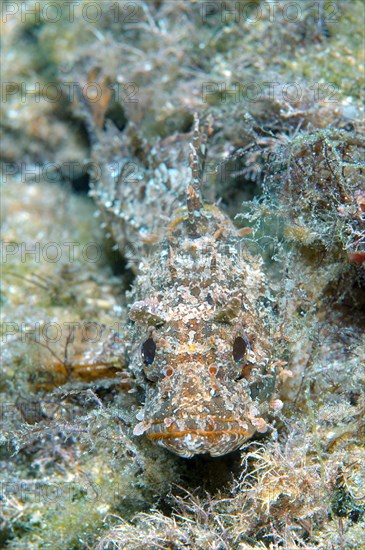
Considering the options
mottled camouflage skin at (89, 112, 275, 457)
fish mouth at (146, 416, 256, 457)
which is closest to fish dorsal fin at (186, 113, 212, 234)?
mottled camouflage skin at (89, 112, 275, 457)

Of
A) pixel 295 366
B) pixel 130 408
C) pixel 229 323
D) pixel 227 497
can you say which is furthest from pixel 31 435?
pixel 295 366

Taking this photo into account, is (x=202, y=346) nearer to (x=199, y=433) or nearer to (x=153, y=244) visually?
(x=199, y=433)

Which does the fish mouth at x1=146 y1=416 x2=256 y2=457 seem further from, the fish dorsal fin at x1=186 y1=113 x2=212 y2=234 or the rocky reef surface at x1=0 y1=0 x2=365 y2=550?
the fish dorsal fin at x1=186 y1=113 x2=212 y2=234

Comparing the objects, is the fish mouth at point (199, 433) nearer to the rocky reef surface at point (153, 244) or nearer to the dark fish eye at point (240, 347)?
the rocky reef surface at point (153, 244)

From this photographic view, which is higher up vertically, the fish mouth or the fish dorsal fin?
the fish dorsal fin

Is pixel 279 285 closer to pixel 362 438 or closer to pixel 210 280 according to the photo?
pixel 210 280

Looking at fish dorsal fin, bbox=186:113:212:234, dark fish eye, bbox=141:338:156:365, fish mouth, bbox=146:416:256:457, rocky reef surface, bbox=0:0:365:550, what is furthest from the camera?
fish dorsal fin, bbox=186:113:212:234
